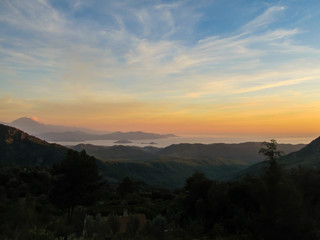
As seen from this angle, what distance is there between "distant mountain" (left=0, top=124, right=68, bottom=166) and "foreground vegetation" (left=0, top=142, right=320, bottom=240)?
85849 mm

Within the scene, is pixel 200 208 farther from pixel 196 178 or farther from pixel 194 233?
pixel 194 233

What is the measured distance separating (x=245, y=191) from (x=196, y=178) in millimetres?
6201

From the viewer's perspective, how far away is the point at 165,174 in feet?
561

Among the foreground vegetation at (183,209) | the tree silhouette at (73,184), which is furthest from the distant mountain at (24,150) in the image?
the tree silhouette at (73,184)

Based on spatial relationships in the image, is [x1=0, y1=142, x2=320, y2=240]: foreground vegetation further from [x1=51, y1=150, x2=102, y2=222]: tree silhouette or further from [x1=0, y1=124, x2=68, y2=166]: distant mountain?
[x1=0, y1=124, x2=68, y2=166]: distant mountain

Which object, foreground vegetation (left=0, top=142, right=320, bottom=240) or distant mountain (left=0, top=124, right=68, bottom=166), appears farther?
distant mountain (left=0, top=124, right=68, bottom=166)

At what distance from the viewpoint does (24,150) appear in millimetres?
133750

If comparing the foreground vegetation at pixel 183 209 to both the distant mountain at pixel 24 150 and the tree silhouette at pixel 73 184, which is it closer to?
the tree silhouette at pixel 73 184

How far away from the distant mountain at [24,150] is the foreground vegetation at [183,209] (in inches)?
3380

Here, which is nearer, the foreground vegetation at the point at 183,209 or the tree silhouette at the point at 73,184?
the foreground vegetation at the point at 183,209

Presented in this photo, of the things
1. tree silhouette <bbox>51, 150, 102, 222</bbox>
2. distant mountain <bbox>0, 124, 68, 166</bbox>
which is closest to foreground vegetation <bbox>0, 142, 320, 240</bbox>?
tree silhouette <bbox>51, 150, 102, 222</bbox>

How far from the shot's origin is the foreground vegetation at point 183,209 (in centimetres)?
1088

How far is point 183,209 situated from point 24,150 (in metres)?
131

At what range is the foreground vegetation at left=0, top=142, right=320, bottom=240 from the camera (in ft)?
35.7
